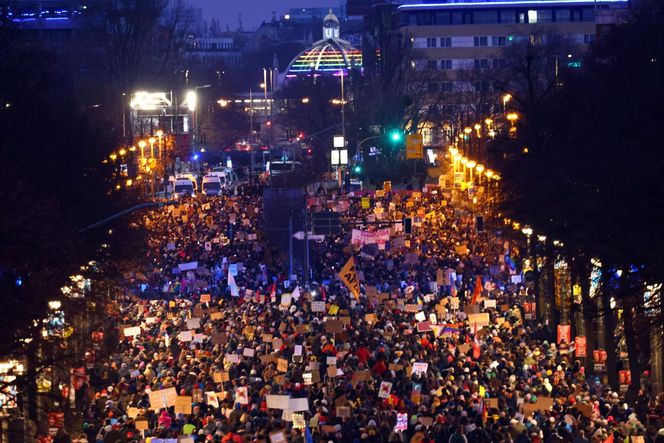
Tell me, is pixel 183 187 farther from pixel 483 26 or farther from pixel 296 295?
pixel 483 26

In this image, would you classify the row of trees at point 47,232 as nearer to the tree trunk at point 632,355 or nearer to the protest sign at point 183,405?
the protest sign at point 183,405

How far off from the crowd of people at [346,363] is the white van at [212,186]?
105ft

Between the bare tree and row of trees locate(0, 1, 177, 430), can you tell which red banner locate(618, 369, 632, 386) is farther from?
the bare tree

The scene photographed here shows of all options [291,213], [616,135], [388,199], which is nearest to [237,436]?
[616,135]

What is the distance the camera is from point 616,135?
2958cm

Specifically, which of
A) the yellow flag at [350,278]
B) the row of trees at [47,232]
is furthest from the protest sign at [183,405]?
the yellow flag at [350,278]

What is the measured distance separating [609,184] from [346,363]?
6687mm

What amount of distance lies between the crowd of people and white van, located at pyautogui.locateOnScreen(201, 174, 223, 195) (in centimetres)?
3193

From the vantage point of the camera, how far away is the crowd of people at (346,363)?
2586 centimetres

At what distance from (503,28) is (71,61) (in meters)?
46.9

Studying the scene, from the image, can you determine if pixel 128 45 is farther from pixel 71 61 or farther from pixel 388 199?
pixel 388 199

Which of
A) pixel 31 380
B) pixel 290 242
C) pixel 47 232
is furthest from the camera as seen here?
pixel 290 242

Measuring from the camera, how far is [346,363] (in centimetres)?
3116

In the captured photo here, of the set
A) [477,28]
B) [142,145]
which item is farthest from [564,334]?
[477,28]
